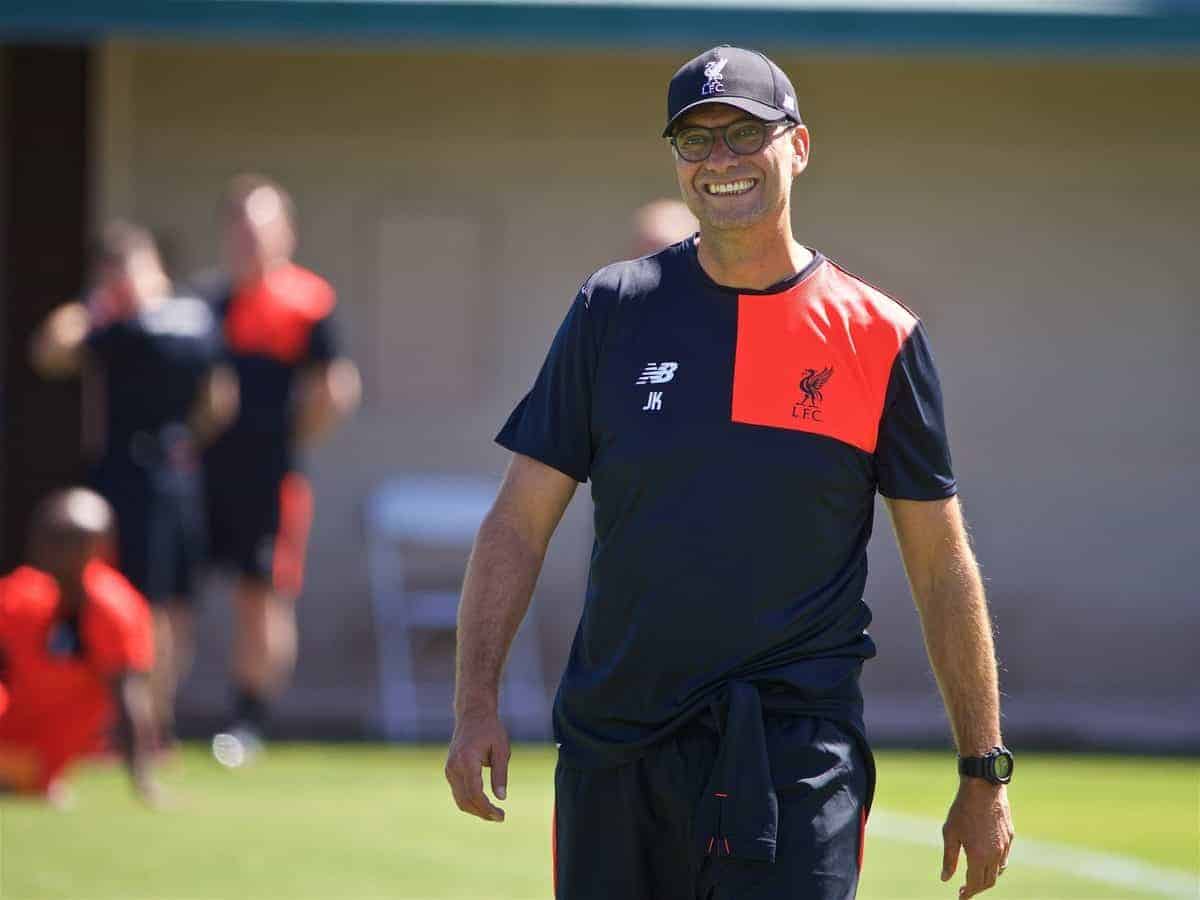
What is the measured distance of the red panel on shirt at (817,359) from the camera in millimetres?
3916

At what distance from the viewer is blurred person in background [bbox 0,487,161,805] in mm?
8023

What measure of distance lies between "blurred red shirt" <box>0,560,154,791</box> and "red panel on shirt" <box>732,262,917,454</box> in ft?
15.4

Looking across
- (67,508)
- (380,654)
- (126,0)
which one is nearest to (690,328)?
(67,508)

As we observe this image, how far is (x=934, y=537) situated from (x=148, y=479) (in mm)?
6317

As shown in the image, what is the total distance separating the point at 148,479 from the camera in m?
9.78

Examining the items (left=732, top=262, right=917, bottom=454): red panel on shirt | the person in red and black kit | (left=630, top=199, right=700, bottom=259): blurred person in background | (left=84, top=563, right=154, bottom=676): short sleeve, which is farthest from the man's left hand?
the person in red and black kit

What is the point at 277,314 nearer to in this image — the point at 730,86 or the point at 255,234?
the point at 255,234

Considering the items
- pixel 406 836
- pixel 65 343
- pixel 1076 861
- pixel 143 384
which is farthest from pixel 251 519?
pixel 1076 861

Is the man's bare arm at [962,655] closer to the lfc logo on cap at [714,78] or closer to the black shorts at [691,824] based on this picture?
the black shorts at [691,824]

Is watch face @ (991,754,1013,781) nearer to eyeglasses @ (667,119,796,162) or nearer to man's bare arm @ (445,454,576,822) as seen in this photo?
man's bare arm @ (445,454,576,822)

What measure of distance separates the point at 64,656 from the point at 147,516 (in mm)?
Result: 1721

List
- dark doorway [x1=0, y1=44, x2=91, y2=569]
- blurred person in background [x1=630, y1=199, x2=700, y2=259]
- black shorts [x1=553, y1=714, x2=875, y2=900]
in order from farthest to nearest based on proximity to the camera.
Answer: dark doorway [x1=0, y1=44, x2=91, y2=569], blurred person in background [x1=630, y1=199, x2=700, y2=259], black shorts [x1=553, y1=714, x2=875, y2=900]

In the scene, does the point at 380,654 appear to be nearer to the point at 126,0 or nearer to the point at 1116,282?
the point at 126,0

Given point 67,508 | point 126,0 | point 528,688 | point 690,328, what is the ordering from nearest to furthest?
point 690,328 → point 67,508 → point 126,0 → point 528,688
